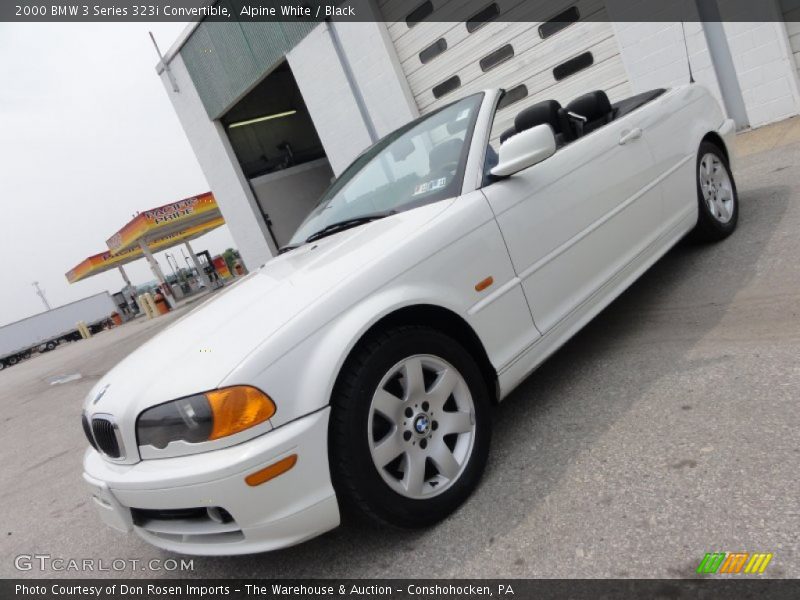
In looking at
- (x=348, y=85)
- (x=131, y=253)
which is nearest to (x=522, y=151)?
(x=348, y=85)

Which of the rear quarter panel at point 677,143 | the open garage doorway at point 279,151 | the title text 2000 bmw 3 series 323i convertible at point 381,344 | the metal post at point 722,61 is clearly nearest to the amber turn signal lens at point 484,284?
the title text 2000 bmw 3 series 323i convertible at point 381,344

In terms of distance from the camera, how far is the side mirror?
2.44 meters

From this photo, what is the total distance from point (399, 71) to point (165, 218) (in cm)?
1884

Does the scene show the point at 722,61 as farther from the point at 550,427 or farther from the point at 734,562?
the point at 734,562

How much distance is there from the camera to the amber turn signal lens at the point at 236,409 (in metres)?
1.73

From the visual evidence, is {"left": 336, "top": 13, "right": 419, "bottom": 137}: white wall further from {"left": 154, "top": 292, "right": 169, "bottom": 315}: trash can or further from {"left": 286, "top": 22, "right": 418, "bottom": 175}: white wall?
{"left": 154, "top": 292, "right": 169, "bottom": 315}: trash can

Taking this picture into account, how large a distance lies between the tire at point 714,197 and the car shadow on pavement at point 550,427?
0.43ft

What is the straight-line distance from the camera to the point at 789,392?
6.95 ft

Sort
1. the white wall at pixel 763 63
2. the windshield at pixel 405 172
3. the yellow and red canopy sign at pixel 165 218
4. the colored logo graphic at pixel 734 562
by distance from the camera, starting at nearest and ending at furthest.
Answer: the colored logo graphic at pixel 734 562, the windshield at pixel 405 172, the white wall at pixel 763 63, the yellow and red canopy sign at pixel 165 218

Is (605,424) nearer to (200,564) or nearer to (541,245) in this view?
(541,245)

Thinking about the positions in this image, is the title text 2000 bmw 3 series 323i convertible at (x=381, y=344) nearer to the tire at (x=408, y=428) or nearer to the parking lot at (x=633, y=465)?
the tire at (x=408, y=428)

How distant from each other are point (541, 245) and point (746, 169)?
13.0 ft

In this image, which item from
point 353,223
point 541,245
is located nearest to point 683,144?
point 541,245

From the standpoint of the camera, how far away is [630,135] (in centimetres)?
319
